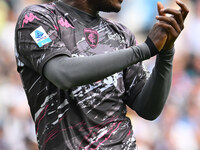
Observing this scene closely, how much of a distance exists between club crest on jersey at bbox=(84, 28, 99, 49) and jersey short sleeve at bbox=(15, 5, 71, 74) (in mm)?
208

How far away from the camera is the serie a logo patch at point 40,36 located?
2094 millimetres

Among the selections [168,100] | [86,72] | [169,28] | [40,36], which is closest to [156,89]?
[169,28]

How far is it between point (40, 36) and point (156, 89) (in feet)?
2.47

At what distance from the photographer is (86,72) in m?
2.01

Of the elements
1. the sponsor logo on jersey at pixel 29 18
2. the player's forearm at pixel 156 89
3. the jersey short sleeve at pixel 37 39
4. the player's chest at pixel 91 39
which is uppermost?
the sponsor logo on jersey at pixel 29 18

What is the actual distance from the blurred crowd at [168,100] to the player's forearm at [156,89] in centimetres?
284

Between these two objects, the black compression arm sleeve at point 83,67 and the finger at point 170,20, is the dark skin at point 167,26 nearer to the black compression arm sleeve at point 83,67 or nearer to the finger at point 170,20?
the finger at point 170,20

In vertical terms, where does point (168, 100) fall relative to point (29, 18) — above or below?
below

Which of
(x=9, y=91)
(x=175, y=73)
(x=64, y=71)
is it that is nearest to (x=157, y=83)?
(x=64, y=71)

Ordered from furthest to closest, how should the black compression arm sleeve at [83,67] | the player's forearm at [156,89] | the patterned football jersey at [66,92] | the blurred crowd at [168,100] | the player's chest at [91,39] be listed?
1. the blurred crowd at [168,100]
2. the player's forearm at [156,89]
3. the player's chest at [91,39]
4. the patterned football jersey at [66,92]
5. the black compression arm sleeve at [83,67]

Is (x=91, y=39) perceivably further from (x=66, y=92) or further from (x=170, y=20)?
(x=170, y=20)

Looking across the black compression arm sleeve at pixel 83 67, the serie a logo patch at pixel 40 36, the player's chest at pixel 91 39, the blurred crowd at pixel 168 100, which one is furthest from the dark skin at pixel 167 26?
the blurred crowd at pixel 168 100

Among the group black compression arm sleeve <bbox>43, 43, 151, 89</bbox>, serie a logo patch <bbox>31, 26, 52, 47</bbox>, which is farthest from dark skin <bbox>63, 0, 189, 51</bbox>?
serie a logo patch <bbox>31, 26, 52, 47</bbox>

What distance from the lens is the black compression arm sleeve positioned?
6.59ft
